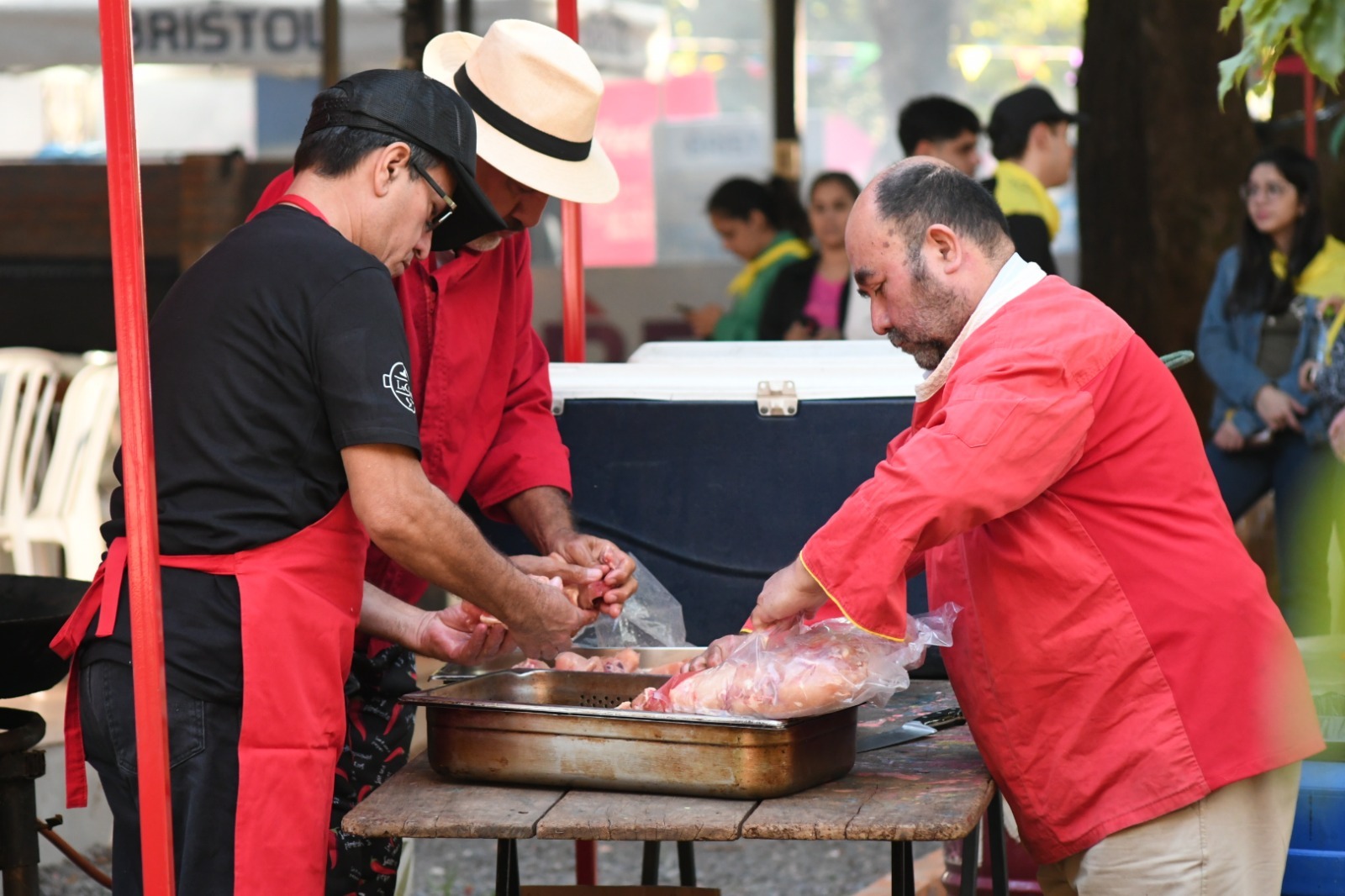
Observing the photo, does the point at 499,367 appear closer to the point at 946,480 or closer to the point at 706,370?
the point at 706,370

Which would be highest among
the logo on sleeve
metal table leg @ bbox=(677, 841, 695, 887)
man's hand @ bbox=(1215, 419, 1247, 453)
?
the logo on sleeve

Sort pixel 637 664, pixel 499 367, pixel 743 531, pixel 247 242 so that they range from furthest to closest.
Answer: pixel 743 531
pixel 499 367
pixel 637 664
pixel 247 242

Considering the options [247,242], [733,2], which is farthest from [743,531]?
[733,2]

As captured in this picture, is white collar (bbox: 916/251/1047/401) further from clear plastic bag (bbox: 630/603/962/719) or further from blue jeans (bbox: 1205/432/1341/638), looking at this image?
blue jeans (bbox: 1205/432/1341/638)

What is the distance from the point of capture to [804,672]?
2160 millimetres

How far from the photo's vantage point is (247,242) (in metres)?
2.17

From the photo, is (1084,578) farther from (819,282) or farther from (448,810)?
(819,282)

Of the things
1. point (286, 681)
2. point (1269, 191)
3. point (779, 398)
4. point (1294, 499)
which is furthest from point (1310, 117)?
point (286, 681)

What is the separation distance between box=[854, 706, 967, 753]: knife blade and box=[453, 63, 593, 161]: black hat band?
3.82ft

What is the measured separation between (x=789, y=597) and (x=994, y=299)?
0.53m

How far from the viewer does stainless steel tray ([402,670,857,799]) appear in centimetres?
205

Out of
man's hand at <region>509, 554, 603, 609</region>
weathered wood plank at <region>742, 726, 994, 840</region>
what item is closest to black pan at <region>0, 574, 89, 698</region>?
man's hand at <region>509, 554, 603, 609</region>

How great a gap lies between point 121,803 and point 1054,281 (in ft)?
5.14

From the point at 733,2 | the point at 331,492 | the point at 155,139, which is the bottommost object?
the point at 331,492
